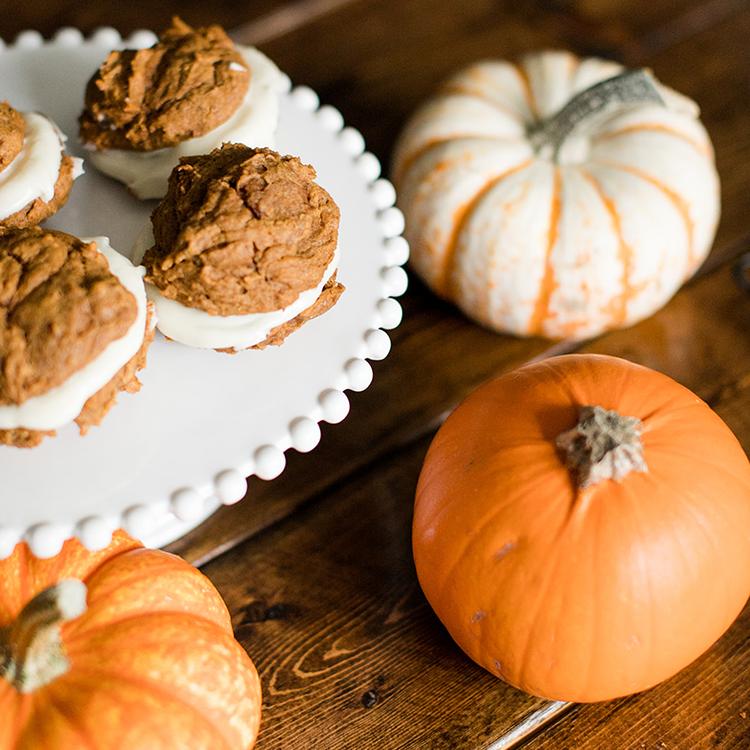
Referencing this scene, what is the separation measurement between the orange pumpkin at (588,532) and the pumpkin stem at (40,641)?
0.37 m

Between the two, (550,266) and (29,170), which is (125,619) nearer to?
(29,170)

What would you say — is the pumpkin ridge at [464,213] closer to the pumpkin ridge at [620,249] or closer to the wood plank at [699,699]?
the pumpkin ridge at [620,249]

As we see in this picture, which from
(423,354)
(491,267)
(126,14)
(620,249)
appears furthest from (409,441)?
(126,14)

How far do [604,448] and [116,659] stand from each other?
1.65 feet

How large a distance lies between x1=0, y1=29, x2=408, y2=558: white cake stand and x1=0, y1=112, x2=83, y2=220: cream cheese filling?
6 centimetres

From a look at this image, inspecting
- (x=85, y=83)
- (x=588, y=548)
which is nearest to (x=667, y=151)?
(x=588, y=548)

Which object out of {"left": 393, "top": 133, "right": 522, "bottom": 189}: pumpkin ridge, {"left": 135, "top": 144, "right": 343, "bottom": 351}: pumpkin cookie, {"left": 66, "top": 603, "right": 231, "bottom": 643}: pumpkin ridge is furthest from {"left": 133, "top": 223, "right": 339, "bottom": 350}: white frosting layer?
{"left": 393, "top": 133, "right": 522, "bottom": 189}: pumpkin ridge

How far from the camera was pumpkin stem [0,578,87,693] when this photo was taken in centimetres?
88

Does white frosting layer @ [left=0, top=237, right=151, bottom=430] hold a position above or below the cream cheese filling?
below

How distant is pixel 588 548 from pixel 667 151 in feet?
2.04

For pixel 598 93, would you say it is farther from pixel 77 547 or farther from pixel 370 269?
pixel 77 547

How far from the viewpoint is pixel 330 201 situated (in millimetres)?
959

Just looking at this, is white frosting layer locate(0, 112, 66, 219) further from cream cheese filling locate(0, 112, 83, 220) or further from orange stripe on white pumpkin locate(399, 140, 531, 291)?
orange stripe on white pumpkin locate(399, 140, 531, 291)

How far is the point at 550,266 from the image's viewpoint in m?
1.28
